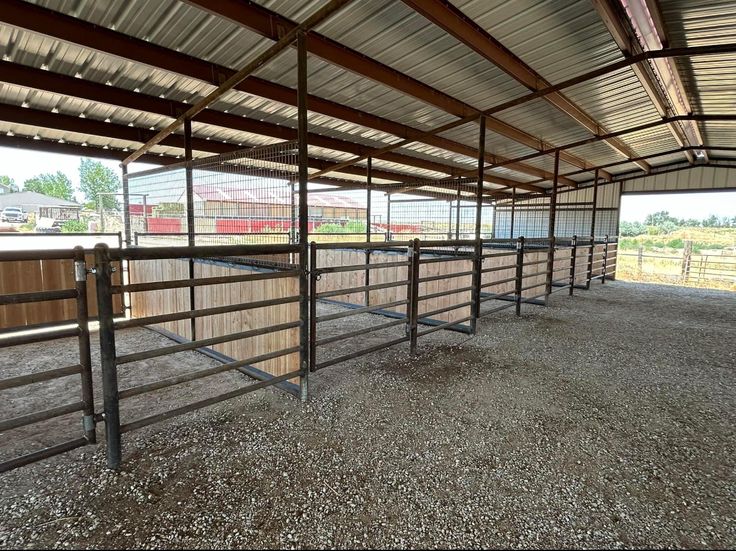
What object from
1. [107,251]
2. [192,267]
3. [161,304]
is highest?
[107,251]

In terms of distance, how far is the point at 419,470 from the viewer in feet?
6.16

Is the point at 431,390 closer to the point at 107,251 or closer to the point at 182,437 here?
the point at 182,437

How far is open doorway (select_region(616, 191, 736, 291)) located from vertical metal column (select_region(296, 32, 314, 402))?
39.2 feet

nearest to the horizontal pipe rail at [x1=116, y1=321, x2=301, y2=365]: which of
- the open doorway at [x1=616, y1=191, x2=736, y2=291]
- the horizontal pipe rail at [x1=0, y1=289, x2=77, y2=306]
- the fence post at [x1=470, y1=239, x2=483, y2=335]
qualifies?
the horizontal pipe rail at [x1=0, y1=289, x2=77, y2=306]

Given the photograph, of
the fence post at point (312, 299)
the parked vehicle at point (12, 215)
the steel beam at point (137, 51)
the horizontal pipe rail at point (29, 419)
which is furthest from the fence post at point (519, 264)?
the parked vehicle at point (12, 215)

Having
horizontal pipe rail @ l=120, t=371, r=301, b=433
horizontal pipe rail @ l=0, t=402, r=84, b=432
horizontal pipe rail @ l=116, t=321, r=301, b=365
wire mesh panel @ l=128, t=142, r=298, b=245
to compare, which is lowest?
horizontal pipe rail @ l=120, t=371, r=301, b=433

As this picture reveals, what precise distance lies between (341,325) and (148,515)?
351 cm

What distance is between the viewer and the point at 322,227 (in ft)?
28.3

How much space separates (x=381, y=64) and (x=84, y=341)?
346 cm

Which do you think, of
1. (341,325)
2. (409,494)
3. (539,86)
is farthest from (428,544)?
(539,86)

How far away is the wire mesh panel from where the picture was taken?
2947 mm

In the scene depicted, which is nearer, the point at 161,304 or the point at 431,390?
the point at 431,390

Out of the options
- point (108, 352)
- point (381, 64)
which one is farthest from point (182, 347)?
point (381, 64)

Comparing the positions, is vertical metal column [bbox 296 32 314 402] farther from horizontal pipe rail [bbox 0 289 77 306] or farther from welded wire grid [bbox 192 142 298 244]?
horizontal pipe rail [bbox 0 289 77 306]
